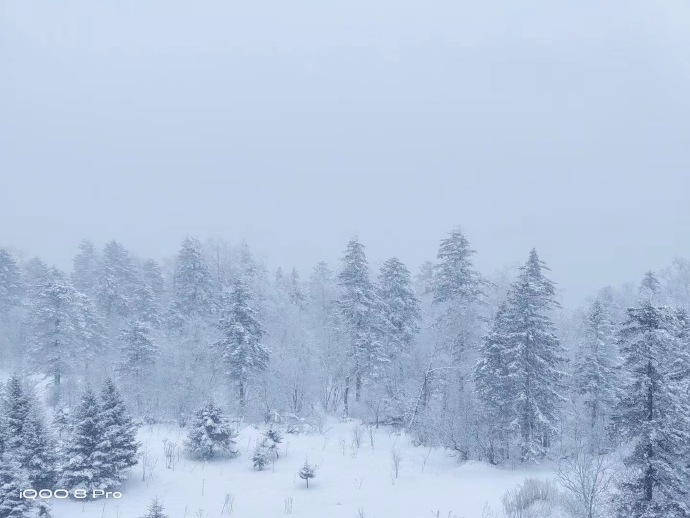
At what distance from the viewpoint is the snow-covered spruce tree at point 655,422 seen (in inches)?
639

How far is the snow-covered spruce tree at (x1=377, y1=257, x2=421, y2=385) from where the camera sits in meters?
42.9

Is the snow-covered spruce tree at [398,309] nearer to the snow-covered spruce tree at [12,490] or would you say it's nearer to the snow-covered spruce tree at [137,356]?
the snow-covered spruce tree at [137,356]

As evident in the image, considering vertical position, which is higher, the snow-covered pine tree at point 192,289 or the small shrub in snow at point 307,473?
the snow-covered pine tree at point 192,289

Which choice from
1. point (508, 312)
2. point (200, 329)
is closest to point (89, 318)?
point (200, 329)

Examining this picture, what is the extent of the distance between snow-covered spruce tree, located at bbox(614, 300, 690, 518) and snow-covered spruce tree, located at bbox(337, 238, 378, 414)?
78.7 ft

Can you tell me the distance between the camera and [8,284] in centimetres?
5547

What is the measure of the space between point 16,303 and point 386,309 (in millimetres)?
40938

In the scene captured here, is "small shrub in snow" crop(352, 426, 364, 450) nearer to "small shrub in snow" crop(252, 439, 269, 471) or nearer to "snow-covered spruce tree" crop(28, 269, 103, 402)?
"small shrub in snow" crop(252, 439, 269, 471)

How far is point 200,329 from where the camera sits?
47500 millimetres

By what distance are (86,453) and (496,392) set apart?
73.6 feet

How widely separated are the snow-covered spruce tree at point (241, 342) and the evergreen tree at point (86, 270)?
27.0 meters

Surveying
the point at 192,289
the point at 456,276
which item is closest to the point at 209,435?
the point at 456,276

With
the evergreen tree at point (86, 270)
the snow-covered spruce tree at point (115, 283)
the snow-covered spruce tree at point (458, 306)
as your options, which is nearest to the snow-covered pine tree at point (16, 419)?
the snow-covered spruce tree at point (458, 306)

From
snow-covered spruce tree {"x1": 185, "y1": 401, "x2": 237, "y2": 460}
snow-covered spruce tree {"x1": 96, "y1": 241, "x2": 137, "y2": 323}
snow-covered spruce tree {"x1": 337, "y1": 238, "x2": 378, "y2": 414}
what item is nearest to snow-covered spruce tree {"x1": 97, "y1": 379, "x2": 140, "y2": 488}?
snow-covered spruce tree {"x1": 185, "y1": 401, "x2": 237, "y2": 460}
